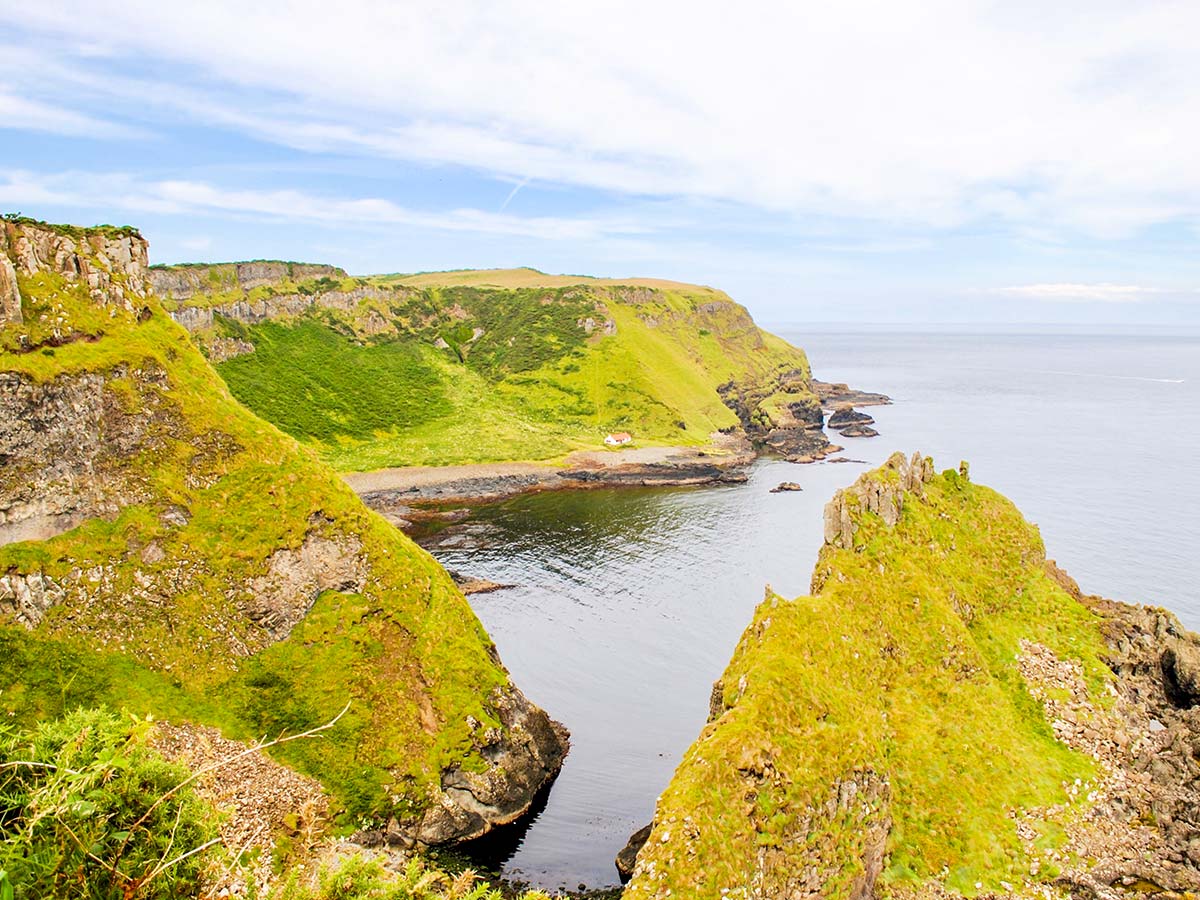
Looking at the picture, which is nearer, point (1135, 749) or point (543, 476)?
point (1135, 749)

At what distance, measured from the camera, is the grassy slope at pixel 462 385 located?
447ft

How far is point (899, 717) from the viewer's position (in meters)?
36.4

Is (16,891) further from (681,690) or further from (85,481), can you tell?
(681,690)

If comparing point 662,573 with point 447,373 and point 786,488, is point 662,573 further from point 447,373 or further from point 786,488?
point 447,373

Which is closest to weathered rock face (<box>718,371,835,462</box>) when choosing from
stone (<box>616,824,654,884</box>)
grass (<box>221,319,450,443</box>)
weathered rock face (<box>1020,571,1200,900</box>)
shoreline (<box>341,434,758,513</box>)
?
shoreline (<box>341,434,758,513</box>)

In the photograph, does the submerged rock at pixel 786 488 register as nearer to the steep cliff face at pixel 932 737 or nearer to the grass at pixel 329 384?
the grass at pixel 329 384

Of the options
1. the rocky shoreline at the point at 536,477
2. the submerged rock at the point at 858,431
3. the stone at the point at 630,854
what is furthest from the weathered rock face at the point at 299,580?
the submerged rock at the point at 858,431

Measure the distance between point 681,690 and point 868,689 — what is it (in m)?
24.3

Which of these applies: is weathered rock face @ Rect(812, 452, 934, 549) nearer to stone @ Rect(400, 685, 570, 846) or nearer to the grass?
stone @ Rect(400, 685, 570, 846)

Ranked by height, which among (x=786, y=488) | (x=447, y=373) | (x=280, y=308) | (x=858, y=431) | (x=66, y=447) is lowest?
(x=786, y=488)

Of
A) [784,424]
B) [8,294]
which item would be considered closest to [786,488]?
[784,424]

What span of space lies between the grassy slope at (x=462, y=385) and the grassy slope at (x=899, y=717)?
311ft

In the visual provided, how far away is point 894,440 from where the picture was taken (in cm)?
15912

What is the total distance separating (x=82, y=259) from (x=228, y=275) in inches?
4530
